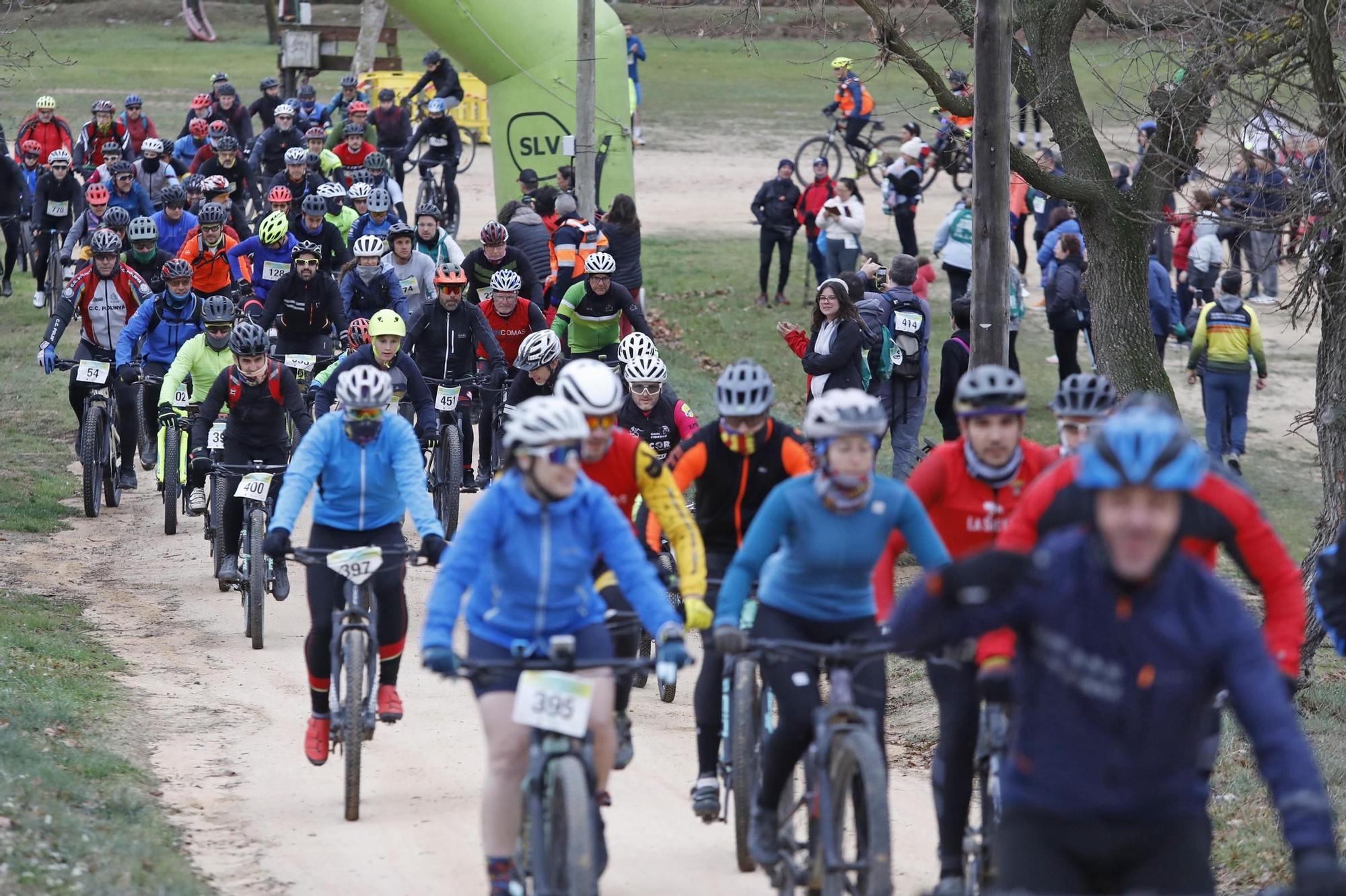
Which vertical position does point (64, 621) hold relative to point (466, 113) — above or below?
below

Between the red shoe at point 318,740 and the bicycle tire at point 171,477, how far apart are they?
19.4ft

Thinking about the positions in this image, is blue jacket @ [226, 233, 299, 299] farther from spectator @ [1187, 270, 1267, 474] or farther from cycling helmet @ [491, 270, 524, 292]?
spectator @ [1187, 270, 1267, 474]

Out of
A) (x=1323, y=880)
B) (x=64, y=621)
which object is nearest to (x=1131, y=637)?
(x=1323, y=880)

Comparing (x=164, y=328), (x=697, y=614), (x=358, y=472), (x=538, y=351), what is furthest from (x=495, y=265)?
(x=697, y=614)

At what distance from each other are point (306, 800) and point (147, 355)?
277 inches

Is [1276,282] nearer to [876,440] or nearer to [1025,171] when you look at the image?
[1025,171]

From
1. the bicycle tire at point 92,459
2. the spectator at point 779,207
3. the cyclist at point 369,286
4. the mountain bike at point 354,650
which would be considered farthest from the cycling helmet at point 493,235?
the spectator at point 779,207

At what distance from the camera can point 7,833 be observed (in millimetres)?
7516

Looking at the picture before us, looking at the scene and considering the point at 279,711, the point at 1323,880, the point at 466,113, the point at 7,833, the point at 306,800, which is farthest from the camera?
the point at 466,113

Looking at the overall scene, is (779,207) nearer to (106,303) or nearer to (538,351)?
(106,303)

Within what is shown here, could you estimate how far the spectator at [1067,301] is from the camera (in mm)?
19547

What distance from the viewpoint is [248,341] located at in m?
11.9

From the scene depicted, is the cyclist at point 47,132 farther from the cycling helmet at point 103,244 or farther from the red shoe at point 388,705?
the red shoe at point 388,705

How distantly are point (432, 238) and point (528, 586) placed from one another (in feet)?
35.5
